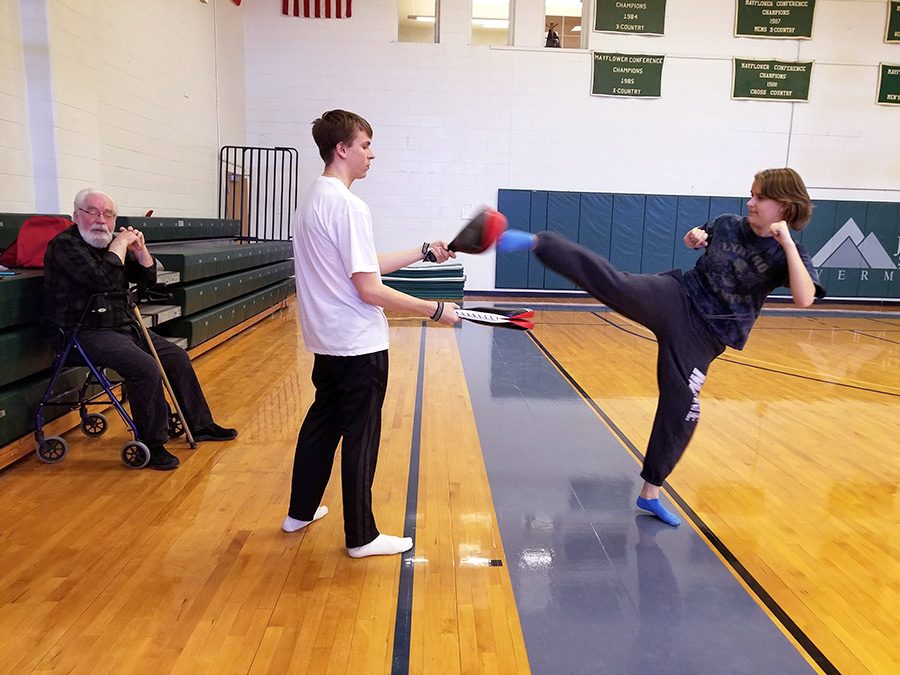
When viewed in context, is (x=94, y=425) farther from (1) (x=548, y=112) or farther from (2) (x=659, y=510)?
(1) (x=548, y=112)

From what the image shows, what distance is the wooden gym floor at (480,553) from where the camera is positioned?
2.03 metres

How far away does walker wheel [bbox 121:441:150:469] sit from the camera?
133 inches

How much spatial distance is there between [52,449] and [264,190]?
334 inches

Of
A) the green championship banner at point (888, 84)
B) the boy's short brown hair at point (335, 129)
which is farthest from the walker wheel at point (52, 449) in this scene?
the green championship banner at point (888, 84)

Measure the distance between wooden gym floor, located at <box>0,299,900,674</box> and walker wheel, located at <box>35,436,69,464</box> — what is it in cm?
5

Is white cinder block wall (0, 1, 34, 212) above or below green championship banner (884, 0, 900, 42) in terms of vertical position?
Answer: below

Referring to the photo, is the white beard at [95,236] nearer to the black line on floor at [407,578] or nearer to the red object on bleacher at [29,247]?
the red object on bleacher at [29,247]

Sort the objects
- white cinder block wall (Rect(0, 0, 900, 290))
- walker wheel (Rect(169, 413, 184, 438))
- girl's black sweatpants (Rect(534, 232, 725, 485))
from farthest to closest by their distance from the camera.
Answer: white cinder block wall (Rect(0, 0, 900, 290)) < walker wheel (Rect(169, 413, 184, 438)) < girl's black sweatpants (Rect(534, 232, 725, 485))

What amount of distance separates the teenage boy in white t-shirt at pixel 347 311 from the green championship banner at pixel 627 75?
9.70m

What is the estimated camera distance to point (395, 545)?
2.62 metres

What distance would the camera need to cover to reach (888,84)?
11.2 metres

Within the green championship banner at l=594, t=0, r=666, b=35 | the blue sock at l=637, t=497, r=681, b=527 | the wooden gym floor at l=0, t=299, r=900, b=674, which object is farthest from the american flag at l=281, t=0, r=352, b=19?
the blue sock at l=637, t=497, r=681, b=527

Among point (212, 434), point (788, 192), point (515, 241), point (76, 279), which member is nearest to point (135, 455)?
point (212, 434)

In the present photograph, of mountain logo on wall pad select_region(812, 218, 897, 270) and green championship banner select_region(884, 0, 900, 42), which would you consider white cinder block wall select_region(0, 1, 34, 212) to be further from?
green championship banner select_region(884, 0, 900, 42)
